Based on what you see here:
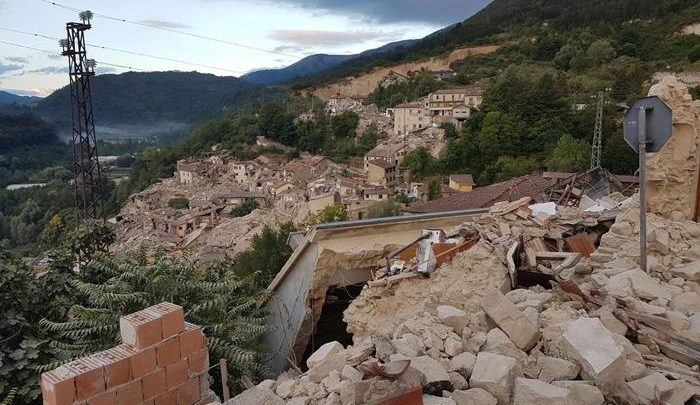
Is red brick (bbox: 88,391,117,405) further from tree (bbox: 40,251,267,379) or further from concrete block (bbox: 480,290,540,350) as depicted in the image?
concrete block (bbox: 480,290,540,350)

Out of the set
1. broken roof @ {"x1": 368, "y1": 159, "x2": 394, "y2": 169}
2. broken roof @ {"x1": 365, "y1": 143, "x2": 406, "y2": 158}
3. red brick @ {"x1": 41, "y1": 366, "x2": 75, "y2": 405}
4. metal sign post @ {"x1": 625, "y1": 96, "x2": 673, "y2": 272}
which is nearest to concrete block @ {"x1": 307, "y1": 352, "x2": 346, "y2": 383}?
red brick @ {"x1": 41, "y1": 366, "x2": 75, "y2": 405}

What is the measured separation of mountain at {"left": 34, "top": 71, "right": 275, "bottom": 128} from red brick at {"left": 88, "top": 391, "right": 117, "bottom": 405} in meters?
113

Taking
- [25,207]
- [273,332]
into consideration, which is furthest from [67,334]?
[25,207]

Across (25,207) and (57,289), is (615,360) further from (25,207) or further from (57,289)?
(25,207)

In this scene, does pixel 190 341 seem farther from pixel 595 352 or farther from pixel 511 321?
pixel 595 352

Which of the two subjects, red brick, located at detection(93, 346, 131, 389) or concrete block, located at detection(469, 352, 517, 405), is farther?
red brick, located at detection(93, 346, 131, 389)

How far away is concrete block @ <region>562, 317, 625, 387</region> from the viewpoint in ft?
6.64

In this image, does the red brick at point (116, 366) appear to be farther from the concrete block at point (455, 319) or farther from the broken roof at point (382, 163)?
the broken roof at point (382, 163)

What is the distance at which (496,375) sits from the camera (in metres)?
2.01

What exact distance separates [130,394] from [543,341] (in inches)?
89.2

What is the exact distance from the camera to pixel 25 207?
52.8 meters

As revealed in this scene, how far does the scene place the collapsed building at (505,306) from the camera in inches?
80.6

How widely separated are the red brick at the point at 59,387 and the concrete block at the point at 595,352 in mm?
2457

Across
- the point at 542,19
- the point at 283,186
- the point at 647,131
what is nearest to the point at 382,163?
the point at 283,186
